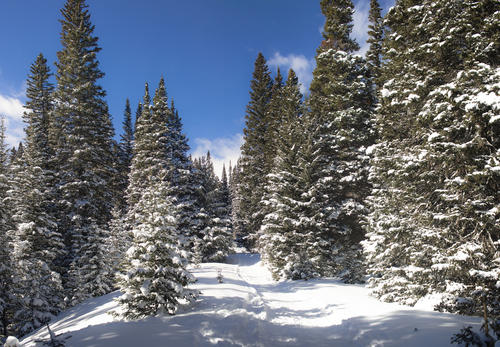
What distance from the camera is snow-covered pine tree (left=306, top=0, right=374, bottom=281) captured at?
17359 mm

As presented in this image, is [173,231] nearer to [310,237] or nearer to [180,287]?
[180,287]

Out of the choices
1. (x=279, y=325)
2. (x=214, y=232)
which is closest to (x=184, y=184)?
(x=214, y=232)

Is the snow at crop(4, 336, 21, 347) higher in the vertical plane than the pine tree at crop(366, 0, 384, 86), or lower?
lower

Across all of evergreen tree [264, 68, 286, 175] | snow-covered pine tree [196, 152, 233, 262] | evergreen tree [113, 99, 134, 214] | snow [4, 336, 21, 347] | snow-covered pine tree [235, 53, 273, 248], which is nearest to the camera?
snow [4, 336, 21, 347]

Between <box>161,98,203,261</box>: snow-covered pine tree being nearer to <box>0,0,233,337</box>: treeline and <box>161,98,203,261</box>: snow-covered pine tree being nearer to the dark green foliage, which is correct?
<box>0,0,233,337</box>: treeline

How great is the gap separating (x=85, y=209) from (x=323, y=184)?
17.6 metres

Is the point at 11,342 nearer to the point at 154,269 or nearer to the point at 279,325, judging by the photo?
the point at 154,269

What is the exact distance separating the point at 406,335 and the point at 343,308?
11.5 ft

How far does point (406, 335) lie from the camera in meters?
6.17

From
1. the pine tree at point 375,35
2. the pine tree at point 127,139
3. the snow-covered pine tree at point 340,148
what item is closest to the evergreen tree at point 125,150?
the pine tree at point 127,139

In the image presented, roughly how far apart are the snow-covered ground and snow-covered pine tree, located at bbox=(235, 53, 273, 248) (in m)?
18.3

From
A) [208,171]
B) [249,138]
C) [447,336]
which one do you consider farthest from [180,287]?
[249,138]

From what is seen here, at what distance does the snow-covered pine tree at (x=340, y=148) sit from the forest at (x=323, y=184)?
0.41 ft

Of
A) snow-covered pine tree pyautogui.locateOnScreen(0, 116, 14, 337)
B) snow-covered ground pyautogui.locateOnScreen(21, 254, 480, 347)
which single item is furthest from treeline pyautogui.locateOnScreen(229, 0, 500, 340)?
snow-covered pine tree pyautogui.locateOnScreen(0, 116, 14, 337)
